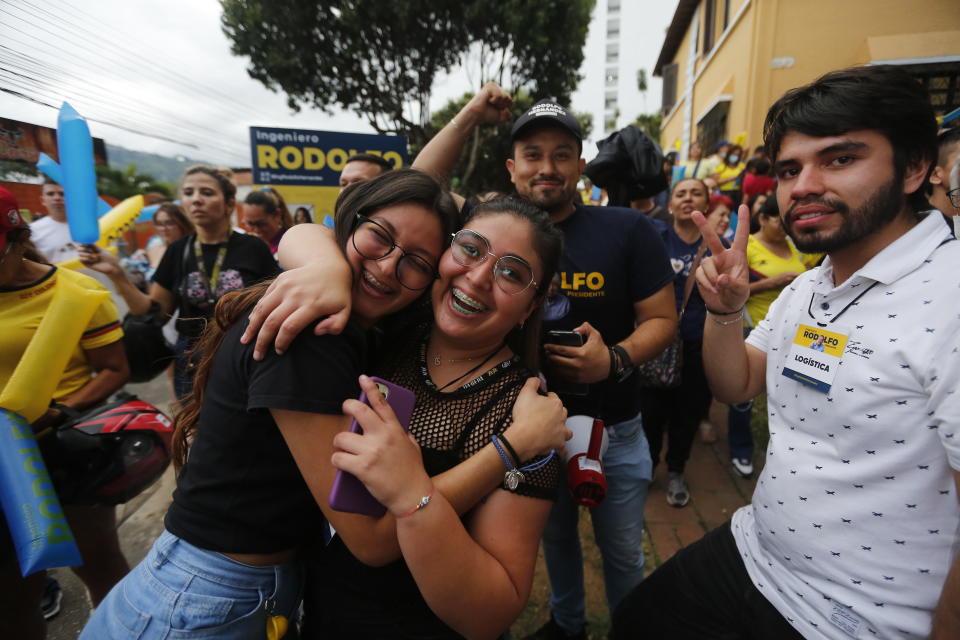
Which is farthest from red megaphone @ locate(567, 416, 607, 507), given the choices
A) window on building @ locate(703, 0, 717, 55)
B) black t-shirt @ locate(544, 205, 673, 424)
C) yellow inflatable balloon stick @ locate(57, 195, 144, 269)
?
window on building @ locate(703, 0, 717, 55)

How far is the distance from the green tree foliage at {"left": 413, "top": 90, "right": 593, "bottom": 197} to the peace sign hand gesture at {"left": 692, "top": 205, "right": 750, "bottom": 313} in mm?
13504

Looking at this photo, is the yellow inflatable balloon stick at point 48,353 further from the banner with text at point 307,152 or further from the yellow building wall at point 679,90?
the yellow building wall at point 679,90

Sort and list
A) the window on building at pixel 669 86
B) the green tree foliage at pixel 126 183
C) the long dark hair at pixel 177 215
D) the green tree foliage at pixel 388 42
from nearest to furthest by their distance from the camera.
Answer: the long dark hair at pixel 177 215 → the green tree foliage at pixel 388 42 → the window on building at pixel 669 86 → the green tree foliage at pixel 126 183

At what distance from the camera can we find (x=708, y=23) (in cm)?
1509

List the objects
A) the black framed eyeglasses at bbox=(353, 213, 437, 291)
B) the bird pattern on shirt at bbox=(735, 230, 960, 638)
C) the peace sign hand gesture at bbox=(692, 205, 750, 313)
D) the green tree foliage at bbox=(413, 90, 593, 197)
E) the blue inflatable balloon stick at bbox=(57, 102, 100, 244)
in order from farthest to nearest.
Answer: the green tree foliage at bbox=(413, 90, 593, 197), the blue inflatable balloon stick at bbox=(57, 102, 100, 244), the peace sign hand gesture at bbox=(692, 205, 750, 313), the black framed eyeglasses at bbox=(353, 213, 437, 291), the bird pattern on shirt at bbox=(735, 230, 960, 638)

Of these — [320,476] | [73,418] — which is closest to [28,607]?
[73,418]

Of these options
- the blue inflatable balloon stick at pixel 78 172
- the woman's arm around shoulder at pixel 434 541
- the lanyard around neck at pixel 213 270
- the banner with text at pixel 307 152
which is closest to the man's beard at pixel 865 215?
the woman's arm around shoulder at pixel 434 541

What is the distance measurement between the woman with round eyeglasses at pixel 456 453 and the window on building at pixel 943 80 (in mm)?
11824

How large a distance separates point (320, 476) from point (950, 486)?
155 cm

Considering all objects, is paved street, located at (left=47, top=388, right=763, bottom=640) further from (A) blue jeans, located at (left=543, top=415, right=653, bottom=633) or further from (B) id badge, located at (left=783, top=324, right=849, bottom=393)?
(B) id badge, located at (left=783, top=324, right=849, bottom=393)

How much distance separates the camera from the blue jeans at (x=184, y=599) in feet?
3.94

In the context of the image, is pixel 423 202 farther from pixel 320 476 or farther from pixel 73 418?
pixel 73 418

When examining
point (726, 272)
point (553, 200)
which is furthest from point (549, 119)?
point (726, 272)

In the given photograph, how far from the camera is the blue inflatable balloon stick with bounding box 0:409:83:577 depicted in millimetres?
1653
